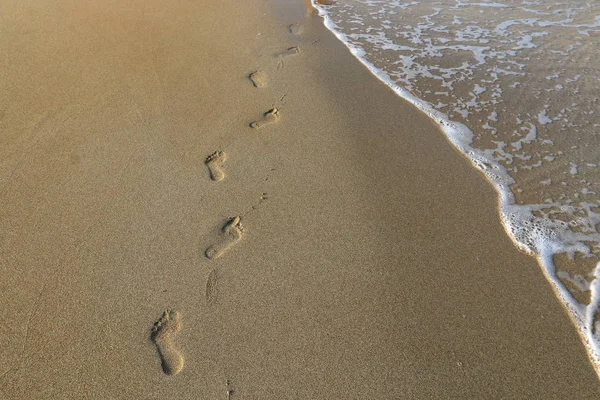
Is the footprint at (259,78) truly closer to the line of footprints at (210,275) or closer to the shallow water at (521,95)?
the line of footprints at (210,275)

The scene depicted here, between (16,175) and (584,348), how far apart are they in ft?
11.9

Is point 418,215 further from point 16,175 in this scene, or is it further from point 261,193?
point 16,175

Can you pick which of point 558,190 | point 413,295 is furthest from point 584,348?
point 558,190

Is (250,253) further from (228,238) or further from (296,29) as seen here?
(296,29)

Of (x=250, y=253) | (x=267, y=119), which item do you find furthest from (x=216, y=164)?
(x=250, y=253)

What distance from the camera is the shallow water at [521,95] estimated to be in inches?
112

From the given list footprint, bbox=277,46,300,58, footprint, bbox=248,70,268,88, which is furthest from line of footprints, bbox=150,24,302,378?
footprint, bbox=277,46,300,58

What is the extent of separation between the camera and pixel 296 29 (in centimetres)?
575

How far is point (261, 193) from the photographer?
308 cm

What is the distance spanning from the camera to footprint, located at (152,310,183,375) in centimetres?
206

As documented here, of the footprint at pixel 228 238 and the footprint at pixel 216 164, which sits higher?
the footprint at pixel 216 164

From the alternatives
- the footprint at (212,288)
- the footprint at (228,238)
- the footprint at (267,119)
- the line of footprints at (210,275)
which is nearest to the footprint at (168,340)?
the line of footprints at (210,275)

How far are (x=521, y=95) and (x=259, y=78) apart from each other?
2.63m

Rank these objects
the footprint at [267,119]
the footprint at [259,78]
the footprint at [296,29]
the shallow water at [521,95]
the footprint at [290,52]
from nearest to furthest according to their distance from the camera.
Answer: the shallow water at [521,95] < the footprint at [267,119] < the footprint at [259,78] < the footprint at [290,52] < the footprint at [296,29]
